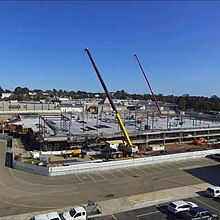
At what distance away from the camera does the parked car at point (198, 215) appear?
44.3 ft

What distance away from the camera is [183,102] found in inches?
3905

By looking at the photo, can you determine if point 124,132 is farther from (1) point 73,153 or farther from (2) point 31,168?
(2) point 31,168

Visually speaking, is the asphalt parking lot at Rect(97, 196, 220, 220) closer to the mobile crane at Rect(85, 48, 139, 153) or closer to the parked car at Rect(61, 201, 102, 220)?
the parked car at Rect(61, 201, 102, 220)

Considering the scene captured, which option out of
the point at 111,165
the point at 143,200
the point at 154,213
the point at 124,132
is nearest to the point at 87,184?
the point at 111,165

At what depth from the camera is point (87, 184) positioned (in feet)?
63.1

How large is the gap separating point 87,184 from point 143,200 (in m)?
5.04

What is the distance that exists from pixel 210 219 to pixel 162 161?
1237cm

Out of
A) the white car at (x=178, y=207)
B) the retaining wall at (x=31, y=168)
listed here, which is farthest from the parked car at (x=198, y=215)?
the retaining wall at (x=31, y=168)

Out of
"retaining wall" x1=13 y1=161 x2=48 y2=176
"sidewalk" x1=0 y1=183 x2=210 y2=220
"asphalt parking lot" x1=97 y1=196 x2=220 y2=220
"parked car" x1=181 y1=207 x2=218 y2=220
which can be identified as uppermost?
"retaining wall" x1=13 y1=161 x2=48 y2=176

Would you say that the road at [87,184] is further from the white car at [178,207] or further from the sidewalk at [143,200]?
the white car at [178,207]

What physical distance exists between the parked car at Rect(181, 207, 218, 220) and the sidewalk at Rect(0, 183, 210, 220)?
2397 mm

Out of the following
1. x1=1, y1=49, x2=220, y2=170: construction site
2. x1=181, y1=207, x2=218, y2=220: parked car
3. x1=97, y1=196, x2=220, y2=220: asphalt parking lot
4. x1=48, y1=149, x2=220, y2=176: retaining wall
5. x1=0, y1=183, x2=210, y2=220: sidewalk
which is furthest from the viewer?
x1=1, y1=49, x2=220, y2=170: construction site

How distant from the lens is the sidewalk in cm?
1466

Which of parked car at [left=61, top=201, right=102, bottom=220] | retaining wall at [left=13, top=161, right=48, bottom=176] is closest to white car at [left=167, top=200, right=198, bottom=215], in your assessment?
parked car at [left=61, top=201, right=102, bottom=220]
